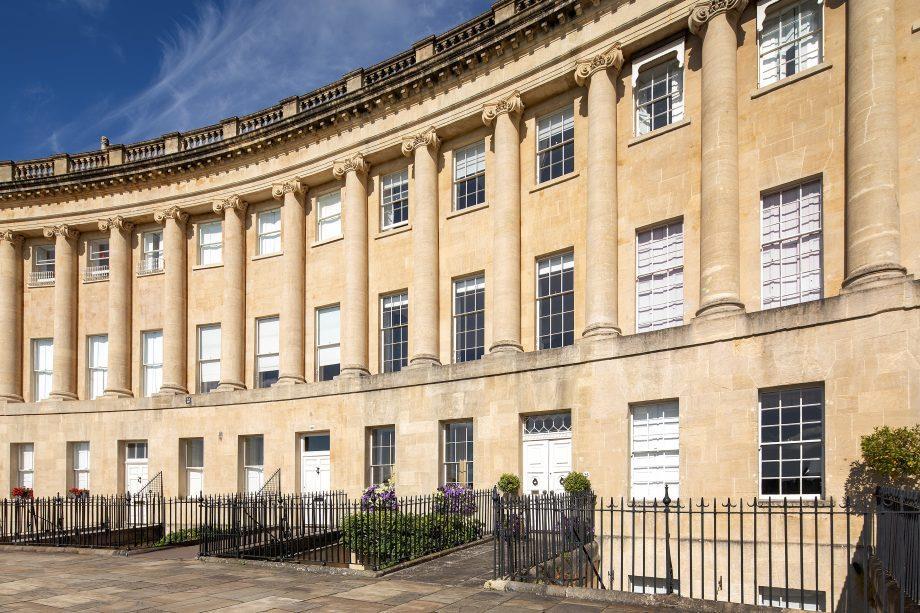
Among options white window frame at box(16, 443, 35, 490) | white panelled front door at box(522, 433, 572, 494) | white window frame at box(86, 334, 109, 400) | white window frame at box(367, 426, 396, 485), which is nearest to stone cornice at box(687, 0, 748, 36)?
white panelled front door at box(522, 433, 572, 494)

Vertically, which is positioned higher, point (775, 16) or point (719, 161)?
point (775, 16)

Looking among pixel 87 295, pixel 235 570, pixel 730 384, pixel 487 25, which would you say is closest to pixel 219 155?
pixel 87 295

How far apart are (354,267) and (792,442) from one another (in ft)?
46.9

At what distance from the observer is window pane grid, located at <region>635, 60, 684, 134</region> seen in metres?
18.5

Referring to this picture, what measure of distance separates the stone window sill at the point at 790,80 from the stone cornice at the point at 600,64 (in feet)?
11.6

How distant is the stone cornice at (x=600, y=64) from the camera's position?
19.0 m

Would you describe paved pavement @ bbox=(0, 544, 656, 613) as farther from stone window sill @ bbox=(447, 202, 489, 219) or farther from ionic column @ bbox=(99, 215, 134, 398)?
ionic column @ bbox=(99, 215, 134, 398)

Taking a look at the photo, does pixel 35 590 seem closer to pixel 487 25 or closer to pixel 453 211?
pixel 453 211

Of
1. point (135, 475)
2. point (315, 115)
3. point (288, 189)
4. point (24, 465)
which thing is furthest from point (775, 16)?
point (24, 465)

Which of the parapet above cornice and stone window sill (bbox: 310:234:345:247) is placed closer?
the parapet above cornice

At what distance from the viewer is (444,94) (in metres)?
22.8

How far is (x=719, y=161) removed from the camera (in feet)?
54.4

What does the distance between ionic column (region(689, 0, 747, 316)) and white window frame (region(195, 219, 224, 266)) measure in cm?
1840

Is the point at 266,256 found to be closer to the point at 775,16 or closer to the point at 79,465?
the point at 79,465
